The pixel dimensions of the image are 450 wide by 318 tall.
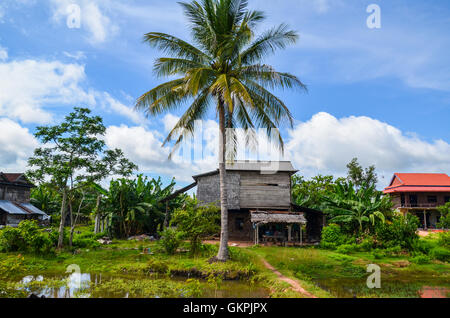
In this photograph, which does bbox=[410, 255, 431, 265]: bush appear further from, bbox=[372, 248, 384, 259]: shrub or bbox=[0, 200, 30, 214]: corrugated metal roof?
bbox=[0, 200, 30, 214]: corrugated metal roof

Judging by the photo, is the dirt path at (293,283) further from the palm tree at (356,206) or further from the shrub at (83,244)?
the shrub at (83,244)

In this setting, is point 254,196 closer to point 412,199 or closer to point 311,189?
point 311,189

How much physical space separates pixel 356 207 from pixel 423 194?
61.1 ft

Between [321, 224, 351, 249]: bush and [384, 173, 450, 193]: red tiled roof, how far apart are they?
17.5 m

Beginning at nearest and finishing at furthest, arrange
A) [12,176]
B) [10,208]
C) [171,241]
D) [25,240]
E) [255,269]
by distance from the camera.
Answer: [255,269] → [25,240] → [171,241] → [10,208] → [12,176]

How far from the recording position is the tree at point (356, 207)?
17.0 m

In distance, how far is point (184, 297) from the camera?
25.4 feet

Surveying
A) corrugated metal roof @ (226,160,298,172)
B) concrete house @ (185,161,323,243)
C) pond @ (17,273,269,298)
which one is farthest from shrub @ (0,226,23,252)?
corrugated metal roof @ (226,160,298,172)

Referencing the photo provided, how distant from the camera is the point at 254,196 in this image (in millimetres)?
20594

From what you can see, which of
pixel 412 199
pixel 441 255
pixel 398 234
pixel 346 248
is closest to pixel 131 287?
pixel 346 248

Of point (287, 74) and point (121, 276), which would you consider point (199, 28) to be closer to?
point (287, 74)

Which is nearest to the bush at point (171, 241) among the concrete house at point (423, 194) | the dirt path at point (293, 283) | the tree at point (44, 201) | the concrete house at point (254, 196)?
the dirt path at point (293, 283)

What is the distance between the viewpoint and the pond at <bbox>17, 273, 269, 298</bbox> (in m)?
8.09
